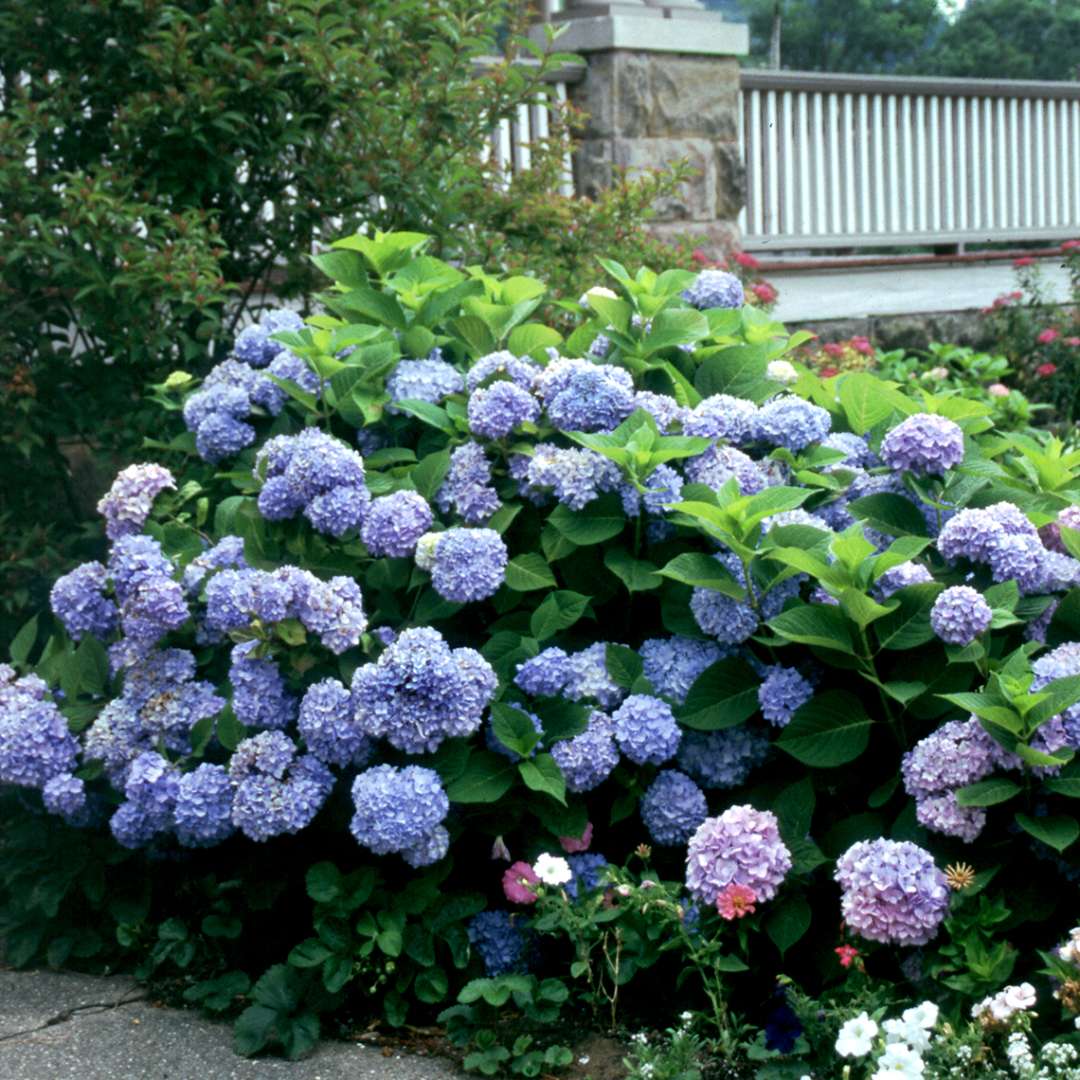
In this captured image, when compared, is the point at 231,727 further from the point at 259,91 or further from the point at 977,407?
the point at 259,91

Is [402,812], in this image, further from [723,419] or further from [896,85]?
[896,85]

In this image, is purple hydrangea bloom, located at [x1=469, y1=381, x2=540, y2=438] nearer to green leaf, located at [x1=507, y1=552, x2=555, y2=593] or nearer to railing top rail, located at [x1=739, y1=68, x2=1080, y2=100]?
green leaf, located at [x1=507, y1=552, x2=555, y2=593]

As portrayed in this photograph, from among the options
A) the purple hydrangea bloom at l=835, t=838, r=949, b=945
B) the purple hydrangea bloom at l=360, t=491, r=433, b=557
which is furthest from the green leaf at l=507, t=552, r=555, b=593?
the purple hydrangea bloom at l=835, t=838, r=949, b=945

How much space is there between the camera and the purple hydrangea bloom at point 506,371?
133 inches

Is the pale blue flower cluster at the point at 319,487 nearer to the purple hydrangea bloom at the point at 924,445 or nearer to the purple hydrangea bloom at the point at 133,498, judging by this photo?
the purple hydrangea bloom at the point at 133,498

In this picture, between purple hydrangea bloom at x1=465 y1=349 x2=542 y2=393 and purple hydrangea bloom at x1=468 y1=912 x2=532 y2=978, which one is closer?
purple hydrangea bloom at x1=468 y1=912 x2=532 y2=978

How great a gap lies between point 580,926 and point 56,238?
9.24 ft

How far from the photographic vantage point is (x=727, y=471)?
3193 mm

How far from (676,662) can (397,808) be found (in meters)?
0.60

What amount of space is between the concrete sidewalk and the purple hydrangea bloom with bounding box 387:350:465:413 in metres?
1.32

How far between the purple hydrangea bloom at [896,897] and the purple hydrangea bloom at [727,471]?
2.73 ft

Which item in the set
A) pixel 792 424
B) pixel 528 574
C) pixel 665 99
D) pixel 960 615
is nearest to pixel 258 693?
pixel 528 574

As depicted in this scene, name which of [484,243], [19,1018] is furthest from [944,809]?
[484,243]

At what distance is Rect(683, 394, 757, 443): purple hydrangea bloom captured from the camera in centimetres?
329
